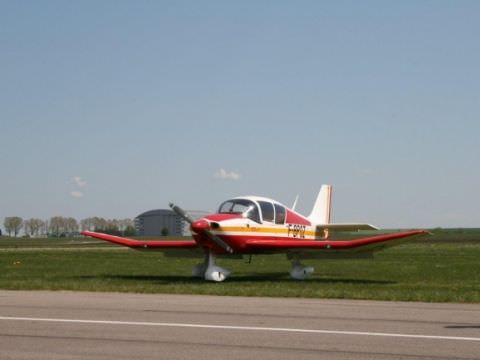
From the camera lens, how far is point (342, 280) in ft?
68.4

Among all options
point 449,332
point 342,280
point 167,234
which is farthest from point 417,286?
point 167,234

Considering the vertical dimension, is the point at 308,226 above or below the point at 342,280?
above

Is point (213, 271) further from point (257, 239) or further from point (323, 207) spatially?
point (323, 207)

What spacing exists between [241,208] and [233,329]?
11563 mm

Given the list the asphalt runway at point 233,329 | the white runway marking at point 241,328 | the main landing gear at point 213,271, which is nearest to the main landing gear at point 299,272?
the main landing gear at point 213,271

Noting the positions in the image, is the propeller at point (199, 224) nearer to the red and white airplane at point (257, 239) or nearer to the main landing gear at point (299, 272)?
the red and white airplane at point (257, 239)

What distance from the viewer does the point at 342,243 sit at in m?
20.7

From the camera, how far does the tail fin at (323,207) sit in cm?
2664

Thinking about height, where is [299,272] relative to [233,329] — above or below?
above

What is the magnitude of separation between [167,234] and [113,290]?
11838cm

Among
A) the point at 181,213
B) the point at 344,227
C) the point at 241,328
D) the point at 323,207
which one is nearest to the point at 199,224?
the point at 181,213

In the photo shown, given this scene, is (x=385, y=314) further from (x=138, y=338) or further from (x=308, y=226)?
(x=308, y=226)

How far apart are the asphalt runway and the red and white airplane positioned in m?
5.78

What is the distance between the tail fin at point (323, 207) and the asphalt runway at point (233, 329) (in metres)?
12.1
